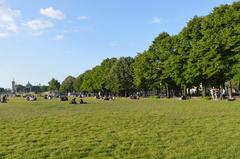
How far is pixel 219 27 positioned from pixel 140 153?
6063 centimetres

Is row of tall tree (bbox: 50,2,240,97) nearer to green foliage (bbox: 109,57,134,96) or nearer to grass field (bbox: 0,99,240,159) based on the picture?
green foliage (bbox: 109,57,134,96)

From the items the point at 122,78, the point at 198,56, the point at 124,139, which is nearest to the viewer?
the point at 124,139

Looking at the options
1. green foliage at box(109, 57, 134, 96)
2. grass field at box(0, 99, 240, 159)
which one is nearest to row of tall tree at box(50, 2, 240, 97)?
green foliage at box(109, 57, 134, 96)

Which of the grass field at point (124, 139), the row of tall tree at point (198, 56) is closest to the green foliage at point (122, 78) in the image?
the row of tall tree at point (198, 56)

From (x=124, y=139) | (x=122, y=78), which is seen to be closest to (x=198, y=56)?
(x=122, y=78)

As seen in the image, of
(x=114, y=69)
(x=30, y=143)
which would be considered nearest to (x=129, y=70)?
(x=114, y=69)

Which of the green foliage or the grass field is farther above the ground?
the green foliage

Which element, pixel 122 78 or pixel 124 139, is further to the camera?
pixel 122 78

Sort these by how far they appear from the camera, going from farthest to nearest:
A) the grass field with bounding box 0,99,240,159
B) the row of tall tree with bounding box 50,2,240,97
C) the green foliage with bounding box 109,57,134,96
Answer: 1. the green foliage with bounding box 109,57,134,96
2. the row of tall tree with bounding box 50,2,240,97
3. the grass field with bounding box 0,99,240,159

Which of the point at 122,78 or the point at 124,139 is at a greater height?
the point at 122,78

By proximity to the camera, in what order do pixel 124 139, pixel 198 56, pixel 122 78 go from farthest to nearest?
pixel 122 78 → pixel 198 56 → pixel 124 139

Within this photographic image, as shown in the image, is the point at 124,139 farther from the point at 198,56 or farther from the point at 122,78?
the point at 122,78

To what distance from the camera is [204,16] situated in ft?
262

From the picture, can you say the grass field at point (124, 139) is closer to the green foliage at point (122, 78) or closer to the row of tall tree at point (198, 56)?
the row of tall tree at point (198, 56)
